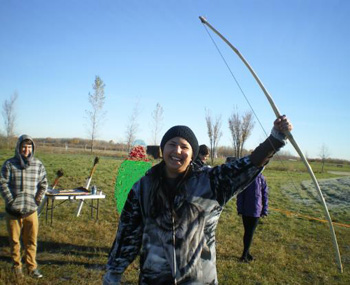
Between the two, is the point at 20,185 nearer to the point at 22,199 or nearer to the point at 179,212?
the point at 22,199

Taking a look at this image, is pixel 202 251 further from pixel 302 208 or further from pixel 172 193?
pixel 302 208

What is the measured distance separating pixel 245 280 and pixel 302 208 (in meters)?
8.34

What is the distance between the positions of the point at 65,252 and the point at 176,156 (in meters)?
4.54

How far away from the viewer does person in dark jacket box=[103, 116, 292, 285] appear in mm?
1812

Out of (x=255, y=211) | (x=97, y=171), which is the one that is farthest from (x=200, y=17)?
(x=97, y=171)

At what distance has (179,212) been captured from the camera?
187 cm

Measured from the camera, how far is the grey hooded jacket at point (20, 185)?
424 cm

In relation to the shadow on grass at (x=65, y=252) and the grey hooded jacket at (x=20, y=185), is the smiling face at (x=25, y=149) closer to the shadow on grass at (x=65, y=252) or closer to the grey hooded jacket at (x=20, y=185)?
the grey hooded jacket at (x=20, y=185)

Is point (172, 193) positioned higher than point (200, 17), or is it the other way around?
point (200, 17)

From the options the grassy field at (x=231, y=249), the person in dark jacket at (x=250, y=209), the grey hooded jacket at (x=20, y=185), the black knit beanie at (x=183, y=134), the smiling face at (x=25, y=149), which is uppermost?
the black knit beanie at (x=183, y=134)

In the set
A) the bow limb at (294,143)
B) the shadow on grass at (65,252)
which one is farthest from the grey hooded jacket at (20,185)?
the bow limb at (294,143)

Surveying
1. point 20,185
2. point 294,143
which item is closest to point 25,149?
point 20,185

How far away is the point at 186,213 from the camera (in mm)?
1864

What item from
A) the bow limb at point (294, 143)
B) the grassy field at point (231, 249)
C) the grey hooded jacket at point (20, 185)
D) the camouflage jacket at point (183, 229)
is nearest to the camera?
the camouflage jacket at point (183, 229)
